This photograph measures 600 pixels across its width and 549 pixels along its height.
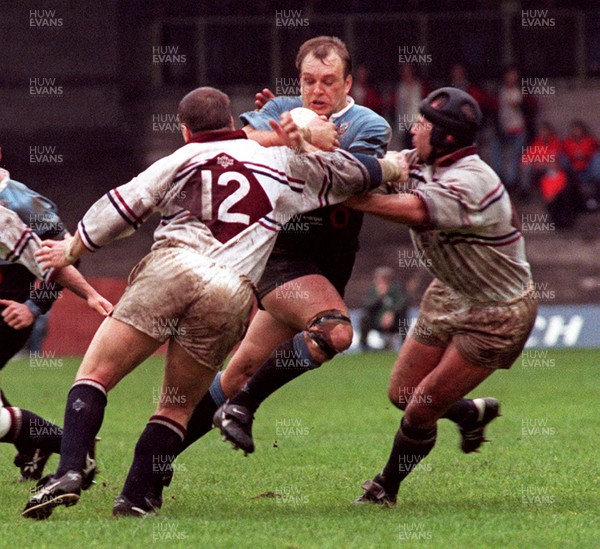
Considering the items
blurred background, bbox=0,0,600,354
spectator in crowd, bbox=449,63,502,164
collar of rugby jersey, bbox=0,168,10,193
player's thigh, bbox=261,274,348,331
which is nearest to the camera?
player's thigh, bbox=261,274,348,331

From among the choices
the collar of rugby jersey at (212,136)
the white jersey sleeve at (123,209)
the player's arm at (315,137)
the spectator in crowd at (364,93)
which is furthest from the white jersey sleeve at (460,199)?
the spectator in crowd at (364,93)

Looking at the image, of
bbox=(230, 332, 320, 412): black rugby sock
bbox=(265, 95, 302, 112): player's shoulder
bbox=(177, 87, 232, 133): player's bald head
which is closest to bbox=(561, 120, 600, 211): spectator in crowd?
bbox=(265, 95, 302, 112): player's shoulder

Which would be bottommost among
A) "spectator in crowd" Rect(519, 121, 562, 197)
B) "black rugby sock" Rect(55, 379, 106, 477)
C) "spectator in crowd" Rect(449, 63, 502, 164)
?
"spectator in crowd" Rect(519, 121, 562, 197)

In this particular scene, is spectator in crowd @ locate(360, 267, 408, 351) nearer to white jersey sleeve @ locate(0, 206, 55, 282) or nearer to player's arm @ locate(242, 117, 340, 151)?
white jersey sleeve @ locate(0, 206, 55, 282)

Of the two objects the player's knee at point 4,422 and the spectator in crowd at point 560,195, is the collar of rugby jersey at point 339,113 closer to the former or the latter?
the player's knee at point 4,422

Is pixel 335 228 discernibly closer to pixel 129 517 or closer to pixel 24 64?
pixel 129 517

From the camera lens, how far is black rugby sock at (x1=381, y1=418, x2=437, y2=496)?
736 centimetres

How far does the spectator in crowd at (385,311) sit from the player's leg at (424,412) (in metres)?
14.0

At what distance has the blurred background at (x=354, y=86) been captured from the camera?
25.3 metres

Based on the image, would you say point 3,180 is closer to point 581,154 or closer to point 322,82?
point 322,82

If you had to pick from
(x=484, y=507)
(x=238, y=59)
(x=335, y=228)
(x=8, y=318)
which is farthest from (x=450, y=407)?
(x=238, y=59)

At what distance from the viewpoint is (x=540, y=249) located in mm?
25688

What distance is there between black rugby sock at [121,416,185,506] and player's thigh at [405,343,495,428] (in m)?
1.34

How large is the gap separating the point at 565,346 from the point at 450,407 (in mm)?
14486
